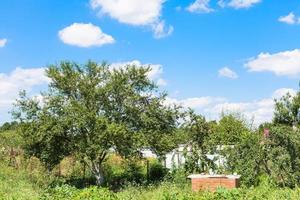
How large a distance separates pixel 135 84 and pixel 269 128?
630 cm

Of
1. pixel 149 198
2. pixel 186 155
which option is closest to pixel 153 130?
pixel 186 155

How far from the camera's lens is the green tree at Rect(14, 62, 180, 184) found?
75.4 feet

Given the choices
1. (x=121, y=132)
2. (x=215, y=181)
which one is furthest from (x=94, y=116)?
(x=215, y=181)

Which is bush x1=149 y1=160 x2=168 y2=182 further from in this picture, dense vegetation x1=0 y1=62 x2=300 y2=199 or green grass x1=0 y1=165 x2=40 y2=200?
green grass x1=0 y1=165 x2=40 y2=200

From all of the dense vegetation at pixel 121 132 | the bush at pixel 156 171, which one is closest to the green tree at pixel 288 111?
the dense vegetation at pixel 121 132

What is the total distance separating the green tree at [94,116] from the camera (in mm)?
22984

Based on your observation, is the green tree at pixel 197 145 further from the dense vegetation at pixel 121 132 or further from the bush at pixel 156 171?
the bush at pixel 156 171

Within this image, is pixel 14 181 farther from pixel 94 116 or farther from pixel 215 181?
pixel 215 181

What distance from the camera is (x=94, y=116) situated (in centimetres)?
2295

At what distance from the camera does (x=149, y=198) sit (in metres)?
16.1

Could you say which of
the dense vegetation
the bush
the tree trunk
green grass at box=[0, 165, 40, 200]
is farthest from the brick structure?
the bush

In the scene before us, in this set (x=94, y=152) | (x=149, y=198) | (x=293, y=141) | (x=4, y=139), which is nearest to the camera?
(x=149, y=198)

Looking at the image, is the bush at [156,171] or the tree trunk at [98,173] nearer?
the tree trunk at [98,173]

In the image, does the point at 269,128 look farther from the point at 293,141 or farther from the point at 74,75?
the point at 74,75
